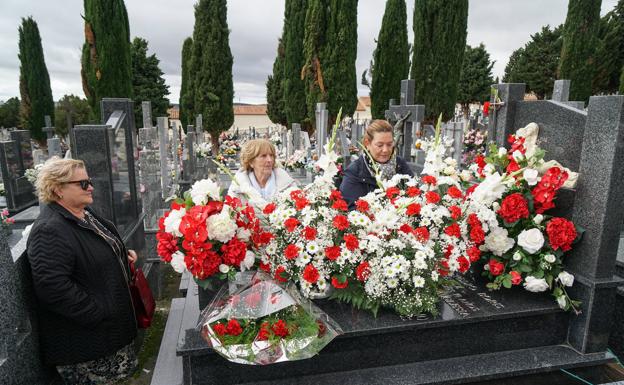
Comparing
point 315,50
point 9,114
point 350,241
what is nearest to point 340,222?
point 350,241

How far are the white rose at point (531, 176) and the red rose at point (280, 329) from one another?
78.1 inches

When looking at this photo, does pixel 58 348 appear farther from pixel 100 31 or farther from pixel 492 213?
pixel 100 31

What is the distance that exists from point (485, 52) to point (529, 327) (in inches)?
1560

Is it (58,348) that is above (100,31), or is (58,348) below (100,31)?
below

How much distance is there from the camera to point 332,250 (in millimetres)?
2520

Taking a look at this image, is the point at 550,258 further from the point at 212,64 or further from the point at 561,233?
the point at 212,64

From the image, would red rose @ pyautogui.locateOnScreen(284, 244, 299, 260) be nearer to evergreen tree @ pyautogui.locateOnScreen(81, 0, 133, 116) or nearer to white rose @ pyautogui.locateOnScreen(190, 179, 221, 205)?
white rose @ pyautogui.locateOnScreen(190, 179, 221, 205)

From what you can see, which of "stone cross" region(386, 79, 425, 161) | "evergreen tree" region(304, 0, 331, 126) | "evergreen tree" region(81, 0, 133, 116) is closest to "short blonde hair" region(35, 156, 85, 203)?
"stone cross" region(386, 79, 425, 161)

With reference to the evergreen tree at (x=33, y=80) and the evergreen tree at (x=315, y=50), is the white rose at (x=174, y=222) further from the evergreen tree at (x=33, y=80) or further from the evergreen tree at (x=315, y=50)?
the evergreen tree at (x=33, y=80)

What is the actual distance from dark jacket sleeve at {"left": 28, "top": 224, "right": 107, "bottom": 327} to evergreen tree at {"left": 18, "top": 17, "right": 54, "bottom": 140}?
25.0 m

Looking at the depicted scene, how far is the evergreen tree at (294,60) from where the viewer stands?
17078 millimetres

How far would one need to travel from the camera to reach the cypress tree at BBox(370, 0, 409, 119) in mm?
15641

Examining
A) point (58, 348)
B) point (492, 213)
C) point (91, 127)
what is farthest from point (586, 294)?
point (91, 127)

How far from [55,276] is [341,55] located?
46.7ft
